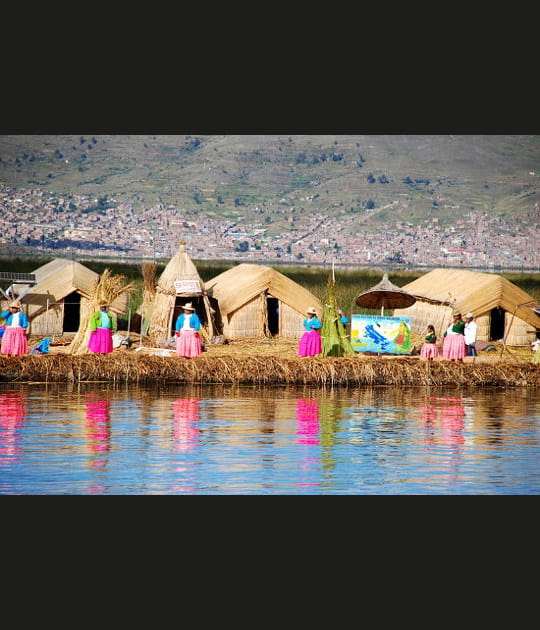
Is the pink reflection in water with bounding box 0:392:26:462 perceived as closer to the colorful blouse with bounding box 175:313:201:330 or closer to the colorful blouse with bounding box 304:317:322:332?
the colorful blouse with bounding box 175:313:201:330

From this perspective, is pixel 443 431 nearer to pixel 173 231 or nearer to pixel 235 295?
pixel 235 295

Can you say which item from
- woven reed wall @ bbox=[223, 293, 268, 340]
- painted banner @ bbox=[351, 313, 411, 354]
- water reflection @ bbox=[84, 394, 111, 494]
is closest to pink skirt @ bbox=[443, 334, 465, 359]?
painted banner @ bbox=[351, 313, 411, 354]

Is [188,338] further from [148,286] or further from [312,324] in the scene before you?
[148,286]

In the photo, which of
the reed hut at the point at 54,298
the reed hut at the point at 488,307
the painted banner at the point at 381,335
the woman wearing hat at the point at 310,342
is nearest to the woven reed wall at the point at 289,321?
the reed hut at the point at 488,307

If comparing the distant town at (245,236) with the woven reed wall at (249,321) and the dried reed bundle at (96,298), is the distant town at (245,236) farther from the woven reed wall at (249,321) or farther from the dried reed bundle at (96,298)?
the dried reed bundle at (96,298)

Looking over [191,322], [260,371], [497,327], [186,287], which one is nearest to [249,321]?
[186,287]

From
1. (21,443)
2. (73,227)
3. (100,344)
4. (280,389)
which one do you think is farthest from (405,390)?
(73,227)
